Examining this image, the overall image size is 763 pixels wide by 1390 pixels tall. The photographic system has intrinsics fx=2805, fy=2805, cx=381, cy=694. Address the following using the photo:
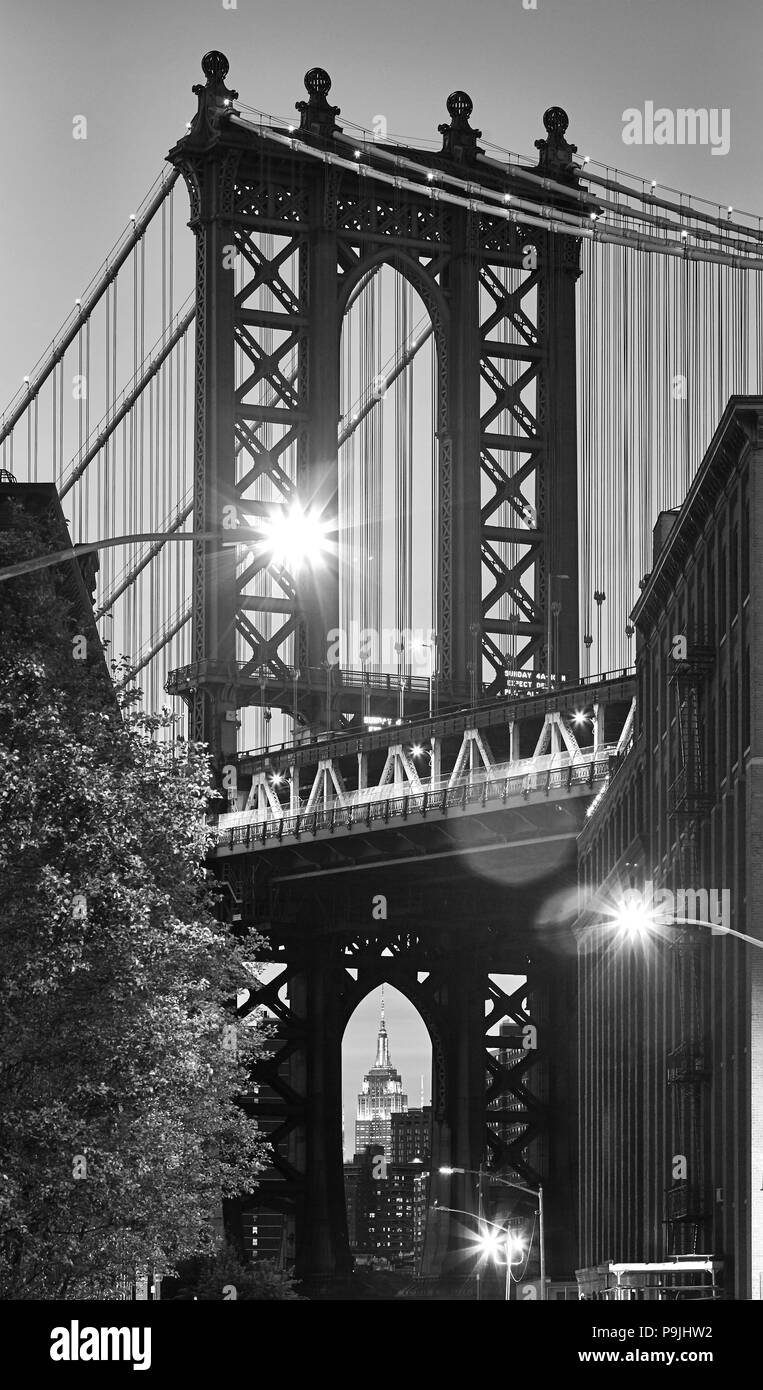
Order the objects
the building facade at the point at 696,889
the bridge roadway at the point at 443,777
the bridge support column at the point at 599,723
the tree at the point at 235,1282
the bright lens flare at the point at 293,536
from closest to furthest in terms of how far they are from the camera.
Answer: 1. the bright lens flare at the point at 293,536
2. the building facade at the point at 696,889
3. the tree at the point at 235,1282
4. the bridge support column at the point at 599,723
5. the bridge roadway at the point at 443,777

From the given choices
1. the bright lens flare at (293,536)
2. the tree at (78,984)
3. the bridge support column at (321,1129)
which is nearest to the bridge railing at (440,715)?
the bridge support column at (321,1129)

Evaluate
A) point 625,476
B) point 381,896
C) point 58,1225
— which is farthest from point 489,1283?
point 58,1225

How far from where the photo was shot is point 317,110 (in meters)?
120

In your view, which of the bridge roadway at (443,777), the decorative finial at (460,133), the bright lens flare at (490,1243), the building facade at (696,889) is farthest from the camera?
the decorative finial at (460,133)

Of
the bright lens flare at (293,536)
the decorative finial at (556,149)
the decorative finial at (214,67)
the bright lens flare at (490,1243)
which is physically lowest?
the bright lens flare at (490,1243)

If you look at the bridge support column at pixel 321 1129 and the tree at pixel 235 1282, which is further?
the bridge support column at pixel 321 1129

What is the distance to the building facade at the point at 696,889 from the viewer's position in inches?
2411

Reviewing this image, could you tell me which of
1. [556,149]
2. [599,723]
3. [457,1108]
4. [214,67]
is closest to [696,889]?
[599,723]

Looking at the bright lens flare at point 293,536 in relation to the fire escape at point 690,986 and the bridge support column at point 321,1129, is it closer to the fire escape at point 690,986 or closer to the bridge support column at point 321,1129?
A: the fire escape at point 690,986

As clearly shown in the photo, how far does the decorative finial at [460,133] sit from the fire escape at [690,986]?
52877 millimetres

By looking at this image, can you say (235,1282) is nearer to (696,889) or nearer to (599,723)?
(696,889)

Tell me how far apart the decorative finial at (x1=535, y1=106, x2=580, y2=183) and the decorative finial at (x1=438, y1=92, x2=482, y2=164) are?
3790 mm

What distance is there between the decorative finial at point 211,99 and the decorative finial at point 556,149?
1325cm

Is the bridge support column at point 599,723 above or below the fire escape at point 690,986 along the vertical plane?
above
